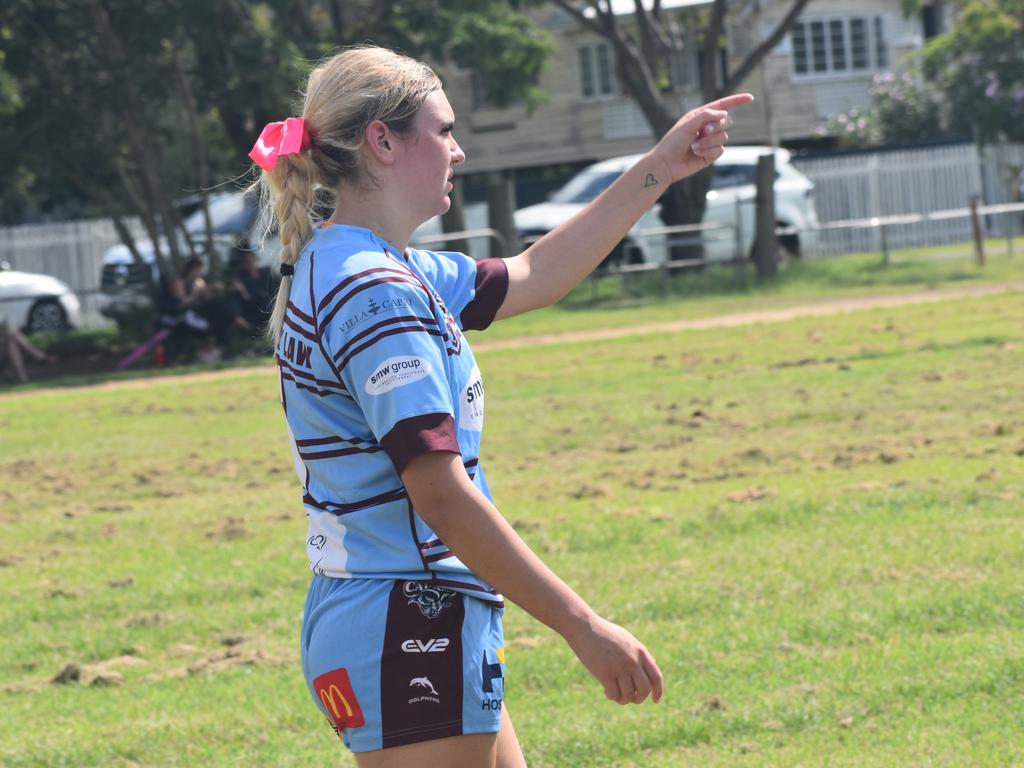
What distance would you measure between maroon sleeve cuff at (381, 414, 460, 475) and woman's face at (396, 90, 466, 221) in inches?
17.6

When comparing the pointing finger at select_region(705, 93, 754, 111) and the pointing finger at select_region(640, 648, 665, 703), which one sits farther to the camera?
the pointing finger at select_region(705, 93, 754, 111)

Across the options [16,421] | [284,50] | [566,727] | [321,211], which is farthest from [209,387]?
[321,211]

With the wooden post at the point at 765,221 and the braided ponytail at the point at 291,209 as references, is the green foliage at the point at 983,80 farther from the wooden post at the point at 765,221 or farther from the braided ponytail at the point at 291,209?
the braided ponytail at the point at 291,209

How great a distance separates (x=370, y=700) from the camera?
8.64ft

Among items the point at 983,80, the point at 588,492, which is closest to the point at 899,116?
the point at 983,80

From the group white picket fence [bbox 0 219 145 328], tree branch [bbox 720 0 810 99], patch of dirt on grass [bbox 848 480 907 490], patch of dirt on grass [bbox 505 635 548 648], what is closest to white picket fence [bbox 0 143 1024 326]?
white picket fence [bbox 0 219 145 328]

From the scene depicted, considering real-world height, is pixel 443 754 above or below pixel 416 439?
below

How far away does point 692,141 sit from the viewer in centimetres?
332

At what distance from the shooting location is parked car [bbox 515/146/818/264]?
24766 millimetres

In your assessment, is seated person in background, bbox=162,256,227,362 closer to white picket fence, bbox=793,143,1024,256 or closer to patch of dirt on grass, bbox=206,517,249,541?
patch of dirt on grass, bbox=206,517,249,541

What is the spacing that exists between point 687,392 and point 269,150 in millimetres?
10380

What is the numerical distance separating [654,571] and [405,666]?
4.53 meters

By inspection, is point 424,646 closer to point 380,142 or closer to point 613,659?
point 613,659

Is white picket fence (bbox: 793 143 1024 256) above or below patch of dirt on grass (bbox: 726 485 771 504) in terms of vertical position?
above
